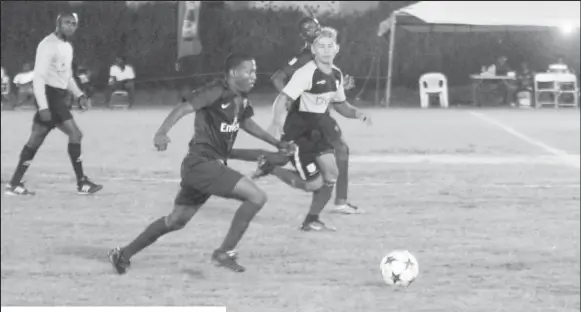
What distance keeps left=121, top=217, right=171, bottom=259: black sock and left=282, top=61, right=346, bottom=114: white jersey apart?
150 centimetres

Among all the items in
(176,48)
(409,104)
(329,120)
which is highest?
(176,48)

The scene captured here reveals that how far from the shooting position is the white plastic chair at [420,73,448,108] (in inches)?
1873

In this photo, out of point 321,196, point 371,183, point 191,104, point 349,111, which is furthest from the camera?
point 371,183

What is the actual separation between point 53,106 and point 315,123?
17.5 feet

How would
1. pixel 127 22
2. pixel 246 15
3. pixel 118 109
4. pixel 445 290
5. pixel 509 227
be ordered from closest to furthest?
pixel 445 290, pixel 509 227, pixel 246 15, pixel 127 22, pixel 118 109

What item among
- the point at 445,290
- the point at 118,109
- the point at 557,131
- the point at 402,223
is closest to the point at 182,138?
the point at 557,131

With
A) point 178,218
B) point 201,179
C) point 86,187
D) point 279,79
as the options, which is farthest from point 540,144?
point 279,79

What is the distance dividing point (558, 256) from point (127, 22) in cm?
1961

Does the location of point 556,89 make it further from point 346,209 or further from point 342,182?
point 342,182

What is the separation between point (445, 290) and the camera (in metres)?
10.9

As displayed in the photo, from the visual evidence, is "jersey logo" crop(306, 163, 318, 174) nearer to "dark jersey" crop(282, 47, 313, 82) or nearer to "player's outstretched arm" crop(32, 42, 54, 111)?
"player's outstretched arm" crop(32, 42, 54, 111)

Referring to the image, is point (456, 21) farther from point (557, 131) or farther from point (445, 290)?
point (445, 290)

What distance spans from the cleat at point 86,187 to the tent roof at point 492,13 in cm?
2380

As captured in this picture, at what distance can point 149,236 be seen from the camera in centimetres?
1002
